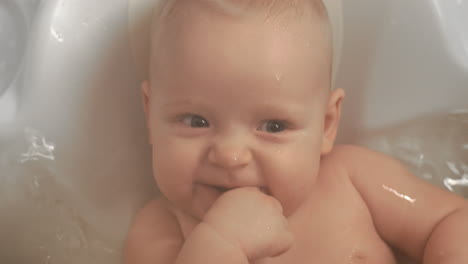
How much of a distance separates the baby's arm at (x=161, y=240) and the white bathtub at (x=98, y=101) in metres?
0.11

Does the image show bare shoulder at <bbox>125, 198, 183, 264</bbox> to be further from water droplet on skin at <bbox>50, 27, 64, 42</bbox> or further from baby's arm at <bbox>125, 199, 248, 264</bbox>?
water droplet on skin at <bbox>50, 27, 64, 42</bbox>

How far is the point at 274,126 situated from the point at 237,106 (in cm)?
8

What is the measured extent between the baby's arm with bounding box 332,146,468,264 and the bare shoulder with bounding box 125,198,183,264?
34 cm

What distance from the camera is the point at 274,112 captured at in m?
0.88

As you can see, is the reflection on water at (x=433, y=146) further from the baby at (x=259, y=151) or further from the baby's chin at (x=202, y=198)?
the baby's chin at (x=202, y=198)

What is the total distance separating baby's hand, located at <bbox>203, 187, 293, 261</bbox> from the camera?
85 centimetres

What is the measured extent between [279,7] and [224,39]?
0.10 meters

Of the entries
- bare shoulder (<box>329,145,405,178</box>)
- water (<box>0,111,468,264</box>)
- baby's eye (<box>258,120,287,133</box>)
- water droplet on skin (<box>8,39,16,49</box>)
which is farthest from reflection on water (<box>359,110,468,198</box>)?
water droplet on skin (<box>8,39,16,49</box>)

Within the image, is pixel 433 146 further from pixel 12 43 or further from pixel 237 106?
pixel 12 43

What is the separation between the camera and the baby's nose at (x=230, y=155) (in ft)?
2.78

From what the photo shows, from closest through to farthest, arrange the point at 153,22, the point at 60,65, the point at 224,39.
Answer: the point at 224,39
the point at 153,22
the point at 60,65

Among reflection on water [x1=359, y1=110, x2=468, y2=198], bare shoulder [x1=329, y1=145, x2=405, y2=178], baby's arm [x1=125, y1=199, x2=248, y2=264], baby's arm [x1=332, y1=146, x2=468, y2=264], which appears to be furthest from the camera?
reflection on water [x1=359, y1=110, x2=468, y2=198]

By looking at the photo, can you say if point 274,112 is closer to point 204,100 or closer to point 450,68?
point 204,100

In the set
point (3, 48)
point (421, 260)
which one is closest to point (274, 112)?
point (421, 260)
